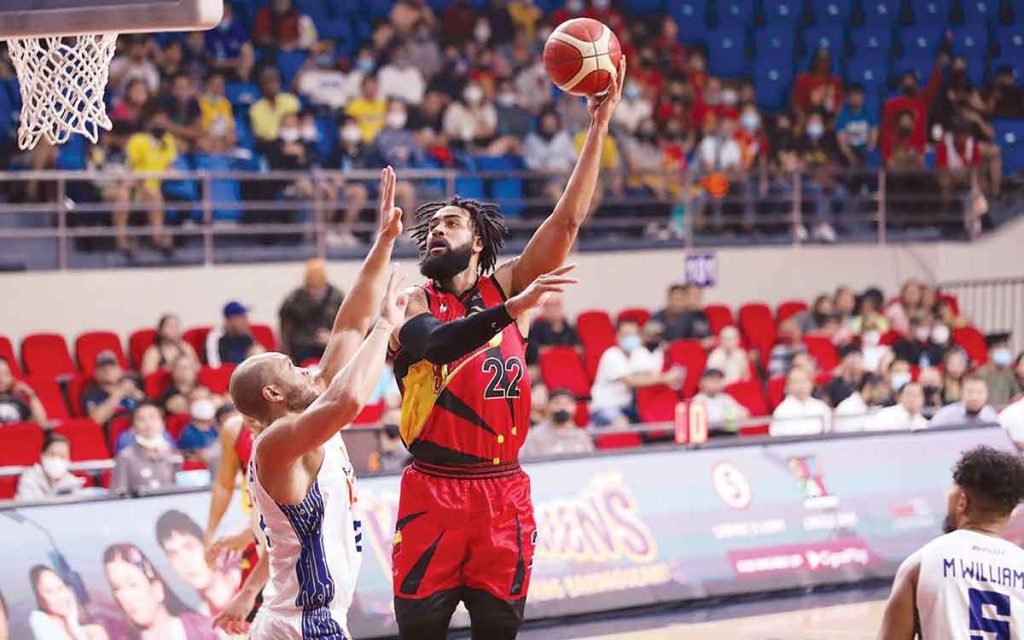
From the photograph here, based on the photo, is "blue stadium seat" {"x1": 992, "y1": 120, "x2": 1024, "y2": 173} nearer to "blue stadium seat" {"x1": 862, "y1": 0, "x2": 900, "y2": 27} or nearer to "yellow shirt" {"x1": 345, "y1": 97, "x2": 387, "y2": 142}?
"blue stadium seat" {"x1": 862, "y1": 0, "x2": 900, "y2": 27}

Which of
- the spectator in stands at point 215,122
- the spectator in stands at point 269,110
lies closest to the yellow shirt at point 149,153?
the spectator in stands at point 215,122

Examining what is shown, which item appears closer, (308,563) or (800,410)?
(308,563)

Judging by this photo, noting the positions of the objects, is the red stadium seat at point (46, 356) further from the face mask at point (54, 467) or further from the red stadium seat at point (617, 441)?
the red stadium seat at point (617, 441)

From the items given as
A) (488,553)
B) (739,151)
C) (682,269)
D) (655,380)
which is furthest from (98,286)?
(488,553)

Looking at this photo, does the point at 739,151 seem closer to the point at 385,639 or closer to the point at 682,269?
the point at 682,269

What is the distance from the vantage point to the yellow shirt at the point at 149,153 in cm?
1382

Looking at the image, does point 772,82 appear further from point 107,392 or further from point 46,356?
point 107,392

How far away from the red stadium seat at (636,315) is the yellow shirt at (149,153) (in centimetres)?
421

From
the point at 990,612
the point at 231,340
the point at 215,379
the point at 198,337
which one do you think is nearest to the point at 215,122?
the point at 198,337

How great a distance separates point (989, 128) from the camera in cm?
1888

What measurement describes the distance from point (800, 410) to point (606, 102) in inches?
264

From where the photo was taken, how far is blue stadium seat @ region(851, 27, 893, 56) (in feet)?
66.3

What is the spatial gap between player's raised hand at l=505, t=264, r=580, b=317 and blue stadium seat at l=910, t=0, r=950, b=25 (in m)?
16.6

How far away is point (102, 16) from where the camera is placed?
590cm
